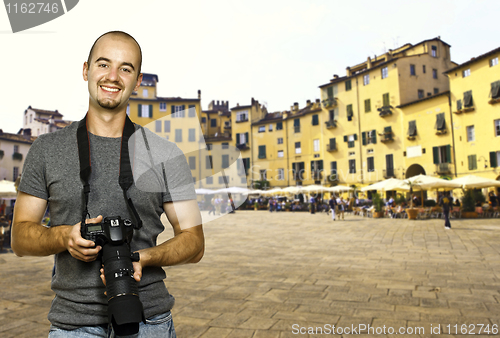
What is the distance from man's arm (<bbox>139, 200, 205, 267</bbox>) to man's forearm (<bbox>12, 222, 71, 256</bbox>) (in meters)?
0.29

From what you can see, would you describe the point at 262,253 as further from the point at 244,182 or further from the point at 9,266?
the point at 244,182

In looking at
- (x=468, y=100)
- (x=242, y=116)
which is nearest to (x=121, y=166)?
(x=468, y=100)

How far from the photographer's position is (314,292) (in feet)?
17.4

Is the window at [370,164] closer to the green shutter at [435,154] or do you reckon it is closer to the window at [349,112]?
the window at [349,112]

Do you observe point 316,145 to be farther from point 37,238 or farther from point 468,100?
point 37,238

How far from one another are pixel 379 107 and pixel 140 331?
38183 mm

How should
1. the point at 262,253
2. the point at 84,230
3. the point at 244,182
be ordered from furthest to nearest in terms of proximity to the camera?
the point at 262,253 → the point at 244,182 → the point at 84,230

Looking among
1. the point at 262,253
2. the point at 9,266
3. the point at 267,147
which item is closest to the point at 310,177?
the point at 267,147

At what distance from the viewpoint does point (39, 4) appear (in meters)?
1.30

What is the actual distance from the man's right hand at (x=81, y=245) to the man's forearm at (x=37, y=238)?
0.06 meters

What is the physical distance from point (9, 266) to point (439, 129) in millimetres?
31204

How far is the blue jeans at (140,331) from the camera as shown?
4.23 feet

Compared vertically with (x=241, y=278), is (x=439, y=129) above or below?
above

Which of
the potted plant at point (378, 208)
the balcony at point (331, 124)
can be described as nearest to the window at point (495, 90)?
the potted plant at point (378, 208)
